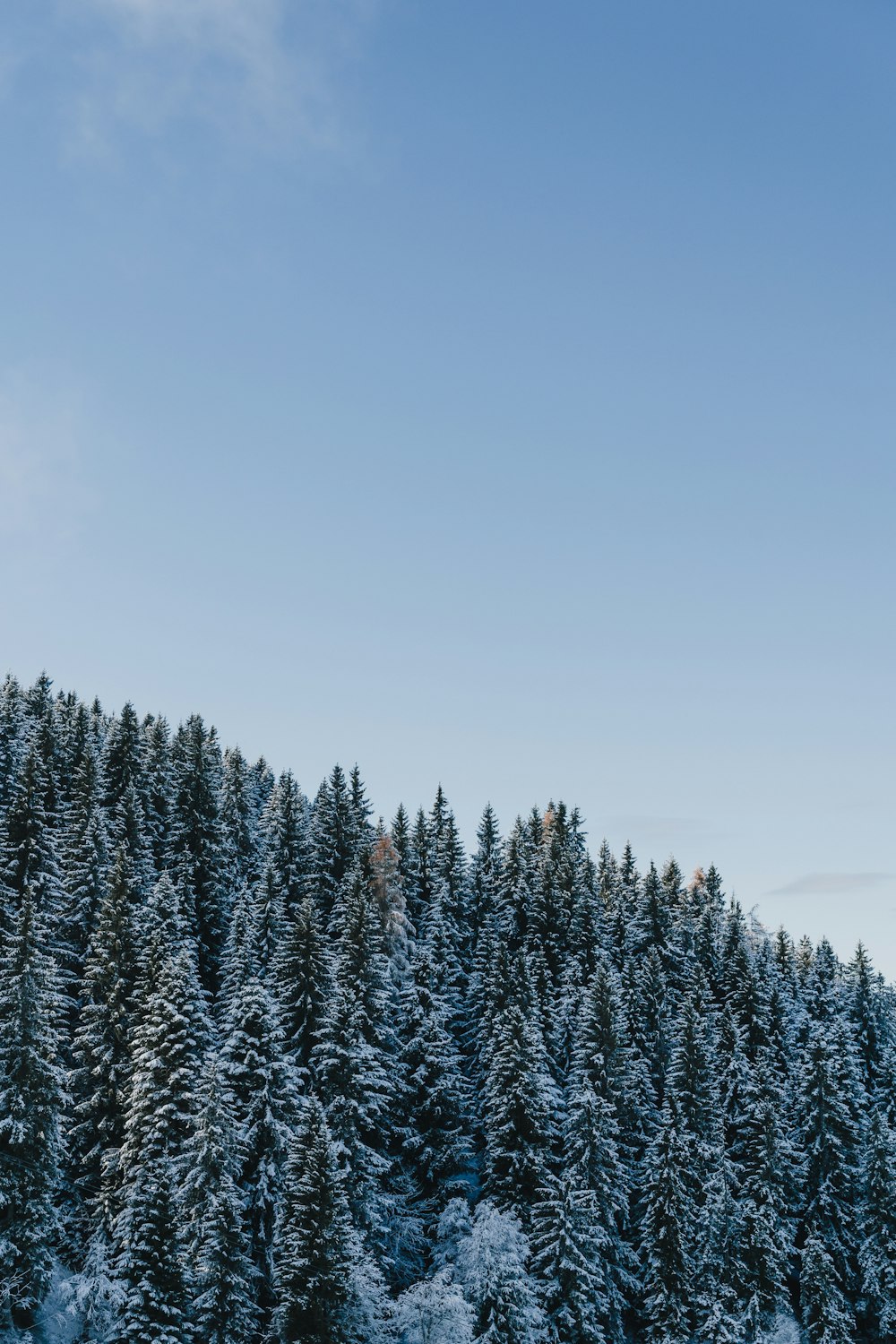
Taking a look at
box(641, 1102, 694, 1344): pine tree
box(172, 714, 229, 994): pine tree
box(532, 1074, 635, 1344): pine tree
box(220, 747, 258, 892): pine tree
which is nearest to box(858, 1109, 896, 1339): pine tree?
box(641, 1102, 694, 1344): pine tree

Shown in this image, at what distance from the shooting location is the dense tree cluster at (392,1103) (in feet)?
136

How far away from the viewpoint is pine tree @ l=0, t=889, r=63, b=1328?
38781 mm

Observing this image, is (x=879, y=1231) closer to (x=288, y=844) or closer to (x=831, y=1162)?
(x=831, y=1162)

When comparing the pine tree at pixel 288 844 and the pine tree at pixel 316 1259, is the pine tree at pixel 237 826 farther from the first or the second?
the pine tree at pixel 316 1259

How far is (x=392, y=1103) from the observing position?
57.6 metres

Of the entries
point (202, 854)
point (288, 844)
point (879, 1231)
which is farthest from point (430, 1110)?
point (288, 844)

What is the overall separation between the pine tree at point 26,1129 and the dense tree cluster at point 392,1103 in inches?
5.4

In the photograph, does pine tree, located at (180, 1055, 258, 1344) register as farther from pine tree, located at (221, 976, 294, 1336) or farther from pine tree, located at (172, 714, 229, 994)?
pine tree, located at (172, 714, 229, 994)

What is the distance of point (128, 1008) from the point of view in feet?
176

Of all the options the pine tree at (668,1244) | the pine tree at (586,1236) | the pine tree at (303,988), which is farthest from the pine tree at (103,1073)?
the pine tree at (668,1244)

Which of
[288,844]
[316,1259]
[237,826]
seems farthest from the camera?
[237,826]

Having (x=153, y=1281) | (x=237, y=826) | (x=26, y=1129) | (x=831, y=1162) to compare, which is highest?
(x=237, y=826)

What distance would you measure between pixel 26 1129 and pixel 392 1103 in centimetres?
2176

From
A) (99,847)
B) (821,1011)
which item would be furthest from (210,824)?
(821,1011)
